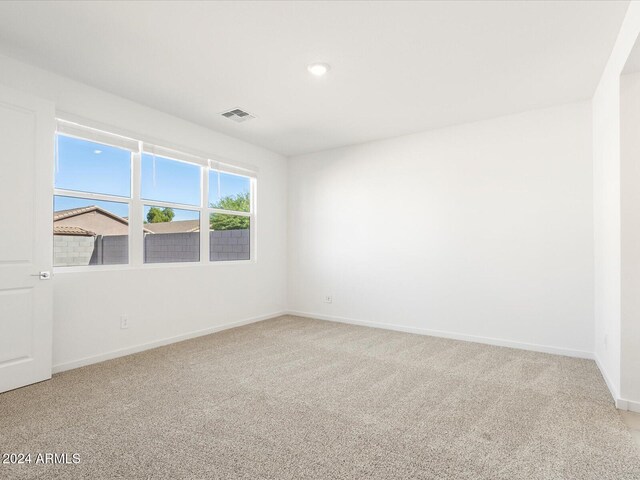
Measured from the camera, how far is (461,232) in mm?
4270

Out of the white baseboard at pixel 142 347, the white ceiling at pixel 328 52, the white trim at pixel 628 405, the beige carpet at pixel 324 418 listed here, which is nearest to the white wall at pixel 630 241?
the white trim at pixel 628 405

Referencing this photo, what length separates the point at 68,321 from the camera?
319cm

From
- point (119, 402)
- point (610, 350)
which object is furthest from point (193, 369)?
point (610, 350)

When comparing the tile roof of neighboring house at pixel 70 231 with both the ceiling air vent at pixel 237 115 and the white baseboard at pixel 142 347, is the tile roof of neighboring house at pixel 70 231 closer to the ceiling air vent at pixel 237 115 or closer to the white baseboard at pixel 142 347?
the white baseboard at pixel 142 347

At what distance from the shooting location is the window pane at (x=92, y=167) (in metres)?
3.30

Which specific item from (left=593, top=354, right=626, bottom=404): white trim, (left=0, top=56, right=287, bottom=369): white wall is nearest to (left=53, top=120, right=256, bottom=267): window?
(left=0, top=56, right=287, bottom=369): white wall

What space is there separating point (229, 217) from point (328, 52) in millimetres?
2820

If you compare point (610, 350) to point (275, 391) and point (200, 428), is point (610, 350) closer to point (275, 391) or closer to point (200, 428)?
point (275, 391)

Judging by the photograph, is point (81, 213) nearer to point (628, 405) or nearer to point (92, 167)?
point (92, 167)

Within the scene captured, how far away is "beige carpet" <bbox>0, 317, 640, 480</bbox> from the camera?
1778mm

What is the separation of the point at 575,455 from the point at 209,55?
140 inches

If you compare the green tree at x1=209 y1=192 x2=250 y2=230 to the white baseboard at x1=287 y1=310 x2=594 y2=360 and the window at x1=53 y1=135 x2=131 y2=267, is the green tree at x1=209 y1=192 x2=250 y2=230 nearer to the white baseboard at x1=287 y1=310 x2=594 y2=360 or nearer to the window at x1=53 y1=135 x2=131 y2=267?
the window at x1=53 y1=135 x2=131 y2=267

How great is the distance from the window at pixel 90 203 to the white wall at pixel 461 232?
2672mm

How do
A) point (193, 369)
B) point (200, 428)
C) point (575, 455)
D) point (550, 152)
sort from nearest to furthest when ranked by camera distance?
1. point (575, 455)
2. point (200, 428)
3. point (193, 369)
4. point (550, 152)
